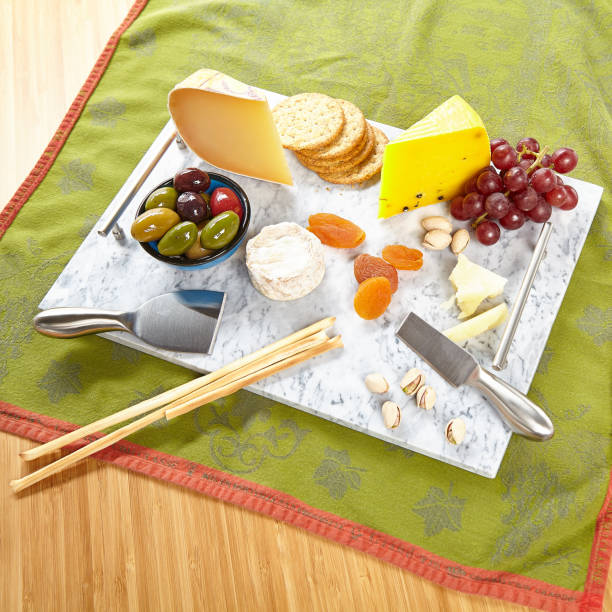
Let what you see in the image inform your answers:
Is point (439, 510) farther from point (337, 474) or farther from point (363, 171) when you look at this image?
point (363, 171)

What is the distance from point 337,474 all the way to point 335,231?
56 cm

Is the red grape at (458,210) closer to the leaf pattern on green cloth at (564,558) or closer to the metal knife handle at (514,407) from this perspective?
the metal knife handle at (514,407)

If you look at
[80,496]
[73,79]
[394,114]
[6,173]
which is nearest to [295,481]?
[80,496]

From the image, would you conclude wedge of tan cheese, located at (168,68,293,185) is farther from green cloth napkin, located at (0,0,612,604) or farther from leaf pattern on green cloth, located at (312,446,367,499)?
leaf pattern on green cloth, located at (312,446,367,499)

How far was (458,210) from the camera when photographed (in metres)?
1.29

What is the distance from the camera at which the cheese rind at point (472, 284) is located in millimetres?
1196

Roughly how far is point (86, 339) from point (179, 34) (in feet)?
3.42

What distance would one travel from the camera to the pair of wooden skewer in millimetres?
1160

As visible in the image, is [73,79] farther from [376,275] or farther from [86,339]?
[376,275]

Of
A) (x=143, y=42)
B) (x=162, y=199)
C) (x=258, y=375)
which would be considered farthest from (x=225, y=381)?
(x=143, y=42)

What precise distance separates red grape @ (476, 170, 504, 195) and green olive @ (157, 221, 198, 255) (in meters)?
0.65

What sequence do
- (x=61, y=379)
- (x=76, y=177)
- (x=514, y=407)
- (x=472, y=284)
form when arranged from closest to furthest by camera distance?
(x=514, y=407), (x=472, y=284), (x=61, y=379), (x=76, y=177)

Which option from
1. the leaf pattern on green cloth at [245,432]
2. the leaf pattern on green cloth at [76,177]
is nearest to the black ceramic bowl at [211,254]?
the leaf pattern on green cloth at [245,432]

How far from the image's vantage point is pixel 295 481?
1.22m
